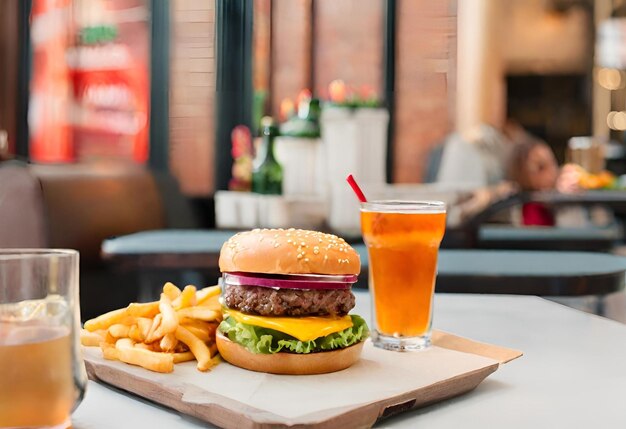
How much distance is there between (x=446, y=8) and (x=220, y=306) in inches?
269

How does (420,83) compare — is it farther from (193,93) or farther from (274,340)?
(274,340)

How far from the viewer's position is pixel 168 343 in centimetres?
91

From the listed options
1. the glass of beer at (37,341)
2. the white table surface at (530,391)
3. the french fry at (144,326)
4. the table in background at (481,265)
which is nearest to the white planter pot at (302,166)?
the table in background at (481,265)

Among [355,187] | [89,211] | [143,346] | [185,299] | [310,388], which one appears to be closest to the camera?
[310,388]

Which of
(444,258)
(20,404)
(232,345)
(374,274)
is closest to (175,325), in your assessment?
(232,345)

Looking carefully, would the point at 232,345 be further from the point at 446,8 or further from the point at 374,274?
the point at 446,8

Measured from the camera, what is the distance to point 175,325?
91 cm

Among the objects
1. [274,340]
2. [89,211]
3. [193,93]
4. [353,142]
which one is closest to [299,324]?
[274,340]

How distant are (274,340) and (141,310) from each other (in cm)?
20

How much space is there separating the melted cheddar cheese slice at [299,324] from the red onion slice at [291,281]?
0.14 ft

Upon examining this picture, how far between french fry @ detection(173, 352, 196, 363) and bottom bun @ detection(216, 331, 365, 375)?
0.14 ft

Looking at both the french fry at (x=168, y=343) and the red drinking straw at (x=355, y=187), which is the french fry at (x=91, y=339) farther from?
the red drinking straw at (x=355, y=187)

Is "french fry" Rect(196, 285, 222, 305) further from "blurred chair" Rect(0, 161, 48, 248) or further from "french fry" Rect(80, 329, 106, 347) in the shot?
"blurred chair" Rect(0, 161, 48, 248)

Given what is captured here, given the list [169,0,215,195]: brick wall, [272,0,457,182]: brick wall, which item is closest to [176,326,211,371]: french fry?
[169,0,215,195]: brick wall
